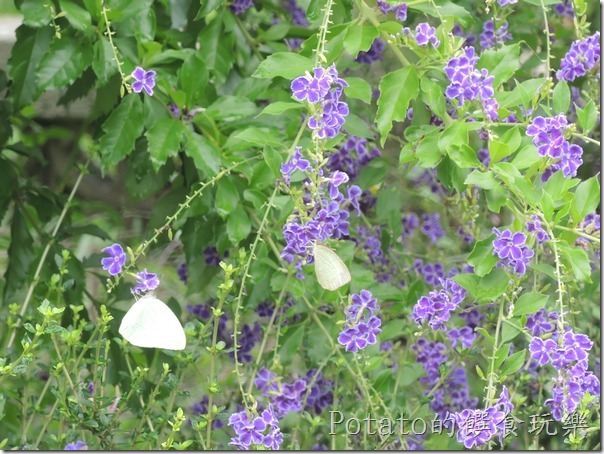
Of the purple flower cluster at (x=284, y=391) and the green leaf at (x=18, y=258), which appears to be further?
the green leaf at (x=18, y=258)

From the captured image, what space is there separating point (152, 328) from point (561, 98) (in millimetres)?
801

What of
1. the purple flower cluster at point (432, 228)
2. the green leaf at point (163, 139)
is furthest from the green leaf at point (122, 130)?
the purple flower cluster at point (432, 228)

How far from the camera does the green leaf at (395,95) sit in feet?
4.99

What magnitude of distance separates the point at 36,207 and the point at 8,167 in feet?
0.44

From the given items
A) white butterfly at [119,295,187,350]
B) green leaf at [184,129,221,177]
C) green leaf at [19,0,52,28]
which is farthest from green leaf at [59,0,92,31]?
white butterfly at [119,295,187,350]

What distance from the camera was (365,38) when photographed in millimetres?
1535

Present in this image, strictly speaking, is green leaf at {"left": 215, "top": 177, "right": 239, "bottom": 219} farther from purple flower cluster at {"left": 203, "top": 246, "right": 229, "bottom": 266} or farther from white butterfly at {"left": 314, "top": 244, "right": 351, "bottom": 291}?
white butterfly at {"left": 314, "top": 244, "right": 351, "bottom": 291}

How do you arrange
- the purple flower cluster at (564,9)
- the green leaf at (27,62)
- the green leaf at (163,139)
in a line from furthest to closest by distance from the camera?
1. the purple flower cluster at (564,9)
2. the green leaf at (27,62)
3. the green leaf at (163,139)

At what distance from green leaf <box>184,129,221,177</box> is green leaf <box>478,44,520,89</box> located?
53cm

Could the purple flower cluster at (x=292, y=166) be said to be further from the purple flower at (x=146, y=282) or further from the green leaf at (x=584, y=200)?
the green leaf at (x=584, y=200)

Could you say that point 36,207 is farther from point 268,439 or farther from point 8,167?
point 268,439

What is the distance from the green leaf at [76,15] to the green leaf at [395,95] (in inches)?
23.5

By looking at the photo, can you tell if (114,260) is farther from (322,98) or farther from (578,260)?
(578,260)

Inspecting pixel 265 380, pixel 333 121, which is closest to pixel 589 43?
pixel 333 121
